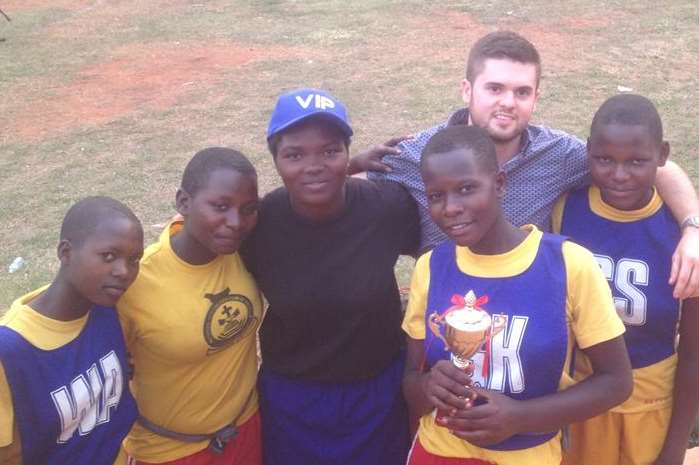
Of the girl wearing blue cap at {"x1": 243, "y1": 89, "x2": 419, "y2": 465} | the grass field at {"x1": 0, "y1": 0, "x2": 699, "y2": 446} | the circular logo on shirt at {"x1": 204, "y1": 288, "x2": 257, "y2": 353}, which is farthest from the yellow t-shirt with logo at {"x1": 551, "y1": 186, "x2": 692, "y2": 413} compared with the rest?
the grass field at {"x1": 0, "y1": 0, "x2": 699, "y2": 446}

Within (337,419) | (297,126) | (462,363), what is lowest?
(337,419)

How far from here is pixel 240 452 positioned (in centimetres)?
277

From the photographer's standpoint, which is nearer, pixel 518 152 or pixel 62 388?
pixel 62 388

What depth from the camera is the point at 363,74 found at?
32.5 feet

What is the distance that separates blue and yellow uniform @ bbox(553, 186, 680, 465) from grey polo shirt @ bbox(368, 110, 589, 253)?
62mm

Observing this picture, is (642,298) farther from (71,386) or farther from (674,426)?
(71,386)

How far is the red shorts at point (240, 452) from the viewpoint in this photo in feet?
8.79

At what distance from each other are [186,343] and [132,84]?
8.32 meters

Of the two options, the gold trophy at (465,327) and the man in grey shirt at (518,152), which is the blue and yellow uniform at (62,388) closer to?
the gold trophy at (465,327)

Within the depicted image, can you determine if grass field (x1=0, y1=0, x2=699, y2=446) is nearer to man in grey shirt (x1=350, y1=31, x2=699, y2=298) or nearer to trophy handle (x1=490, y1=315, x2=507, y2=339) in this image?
man in grey shirt (x1=350, y1=31, x2=699, y2=298)

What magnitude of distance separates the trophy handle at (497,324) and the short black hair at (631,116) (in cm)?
79

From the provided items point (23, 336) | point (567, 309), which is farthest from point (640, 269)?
point (23, 336)

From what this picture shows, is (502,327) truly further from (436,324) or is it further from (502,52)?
(502,52)

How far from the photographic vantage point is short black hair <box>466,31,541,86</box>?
2.80 metres
